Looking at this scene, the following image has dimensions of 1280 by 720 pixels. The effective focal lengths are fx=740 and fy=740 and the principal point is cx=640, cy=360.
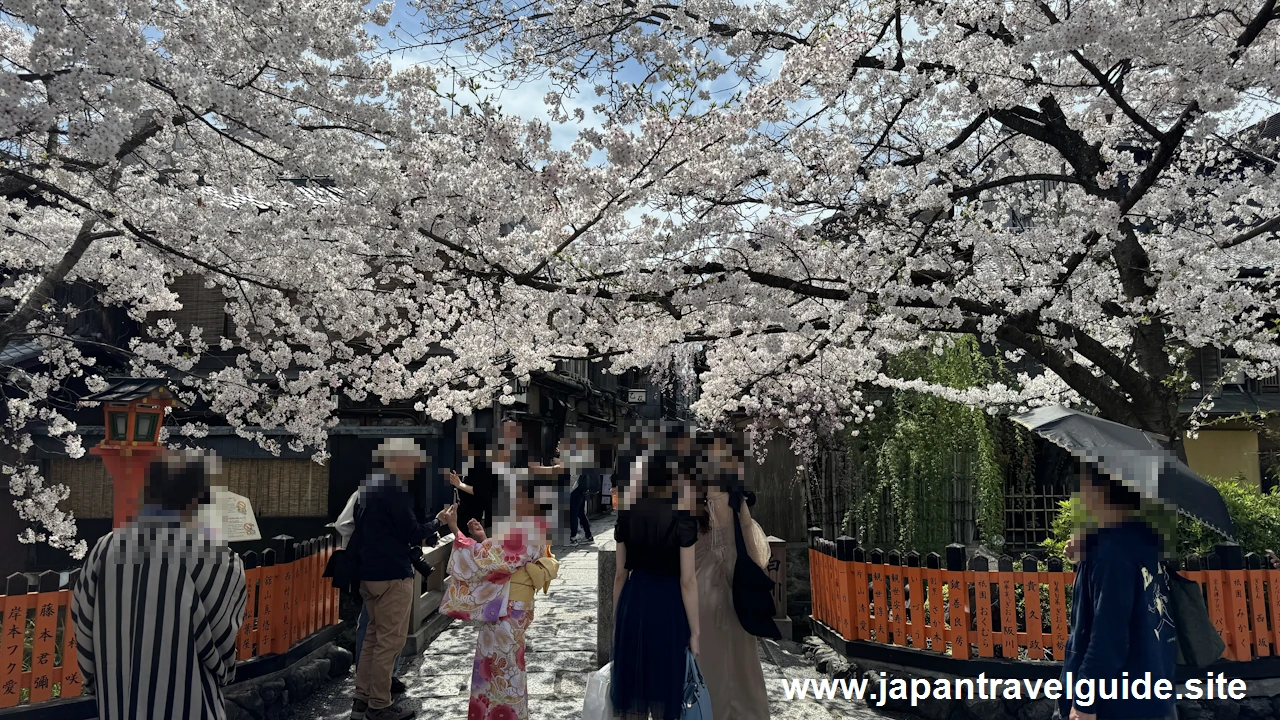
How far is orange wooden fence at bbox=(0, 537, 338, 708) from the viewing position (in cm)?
425

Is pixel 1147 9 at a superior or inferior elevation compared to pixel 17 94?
superior

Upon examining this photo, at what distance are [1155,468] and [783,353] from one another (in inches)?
188

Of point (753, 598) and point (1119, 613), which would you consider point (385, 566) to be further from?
point (1119, 613)

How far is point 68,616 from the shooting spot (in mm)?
4531

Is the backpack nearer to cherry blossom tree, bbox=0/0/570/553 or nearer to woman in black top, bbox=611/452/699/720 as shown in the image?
woman in black top, bbox=611/452/699/720

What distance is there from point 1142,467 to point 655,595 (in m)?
2.16

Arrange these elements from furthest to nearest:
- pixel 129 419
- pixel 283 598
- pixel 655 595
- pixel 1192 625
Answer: pixel 283 598 → pixel 129 419 → pixel 655 595 → pixel 1192 625

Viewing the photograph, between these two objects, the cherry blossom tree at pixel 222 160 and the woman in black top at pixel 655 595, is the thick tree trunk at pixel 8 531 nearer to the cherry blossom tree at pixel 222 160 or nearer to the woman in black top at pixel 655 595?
the cherry blossom tree at pixel 222 160

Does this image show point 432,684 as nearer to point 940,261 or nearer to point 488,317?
point 488,317

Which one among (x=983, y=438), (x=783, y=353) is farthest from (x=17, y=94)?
(x=983, y=438)

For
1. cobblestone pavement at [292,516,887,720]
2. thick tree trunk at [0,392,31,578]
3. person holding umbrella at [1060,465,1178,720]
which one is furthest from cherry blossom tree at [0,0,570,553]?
thick tree trunk at [0,392,31,578]

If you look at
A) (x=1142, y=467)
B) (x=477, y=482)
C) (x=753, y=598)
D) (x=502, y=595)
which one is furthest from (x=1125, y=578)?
(x=477, y=482)

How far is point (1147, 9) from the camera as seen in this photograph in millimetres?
3904

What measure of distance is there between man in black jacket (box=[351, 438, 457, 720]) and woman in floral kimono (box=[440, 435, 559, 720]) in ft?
3.62
